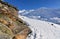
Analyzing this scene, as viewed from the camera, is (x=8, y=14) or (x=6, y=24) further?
(x=8, y=14)

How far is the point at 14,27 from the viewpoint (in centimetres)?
1541

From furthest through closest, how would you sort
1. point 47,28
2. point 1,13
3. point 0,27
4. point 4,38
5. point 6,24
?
1. point 47,28
2. point 1,13
3. point 6,24
4. point 0,27
5. point 4,38

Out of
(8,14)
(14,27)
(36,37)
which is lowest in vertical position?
(36,37)

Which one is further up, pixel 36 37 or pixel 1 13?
pixel 1 13

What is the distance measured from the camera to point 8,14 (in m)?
16.3

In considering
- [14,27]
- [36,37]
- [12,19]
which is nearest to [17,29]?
[14,27]

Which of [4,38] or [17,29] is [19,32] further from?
[4,38]

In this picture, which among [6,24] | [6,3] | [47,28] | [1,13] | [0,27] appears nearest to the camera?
[0,27]

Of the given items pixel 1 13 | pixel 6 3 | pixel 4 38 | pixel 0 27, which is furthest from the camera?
pixel 6 3

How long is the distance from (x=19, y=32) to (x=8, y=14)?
2174 mm

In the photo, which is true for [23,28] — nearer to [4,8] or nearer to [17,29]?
[17,29]

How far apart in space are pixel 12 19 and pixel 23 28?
4.11 feet

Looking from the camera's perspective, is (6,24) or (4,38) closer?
(4,38)

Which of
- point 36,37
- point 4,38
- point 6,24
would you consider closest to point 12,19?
point 6,24
